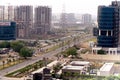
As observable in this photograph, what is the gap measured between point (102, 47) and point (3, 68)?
9.19 feet

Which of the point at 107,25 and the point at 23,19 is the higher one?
the point at 23,19

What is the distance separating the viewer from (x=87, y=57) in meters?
7.03

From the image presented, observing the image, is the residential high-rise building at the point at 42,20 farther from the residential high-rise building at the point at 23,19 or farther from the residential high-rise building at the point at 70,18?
the residential high-rise building at the point at 70,18

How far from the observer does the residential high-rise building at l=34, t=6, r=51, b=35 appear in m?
13.1

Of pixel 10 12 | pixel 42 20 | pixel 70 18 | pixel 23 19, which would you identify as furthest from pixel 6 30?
pixel 70 18

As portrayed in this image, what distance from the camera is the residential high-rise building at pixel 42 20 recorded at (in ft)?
43.1

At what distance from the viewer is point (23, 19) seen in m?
12.7

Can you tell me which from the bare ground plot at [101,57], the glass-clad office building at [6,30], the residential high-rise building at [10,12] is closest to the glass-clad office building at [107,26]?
the bare ground plot at [101,57]

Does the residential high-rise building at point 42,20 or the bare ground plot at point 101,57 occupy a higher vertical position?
the residential high-rise building at point 42,20

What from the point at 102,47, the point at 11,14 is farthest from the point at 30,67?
the point at 11,14

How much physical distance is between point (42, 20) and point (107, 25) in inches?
227

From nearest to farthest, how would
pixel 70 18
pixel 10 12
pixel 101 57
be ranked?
pixel 101 57 < pixel 10 12 < pixel 70 18

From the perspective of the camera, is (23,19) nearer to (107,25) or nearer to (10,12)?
(10,12)

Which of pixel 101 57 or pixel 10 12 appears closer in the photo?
pixel 101 57
